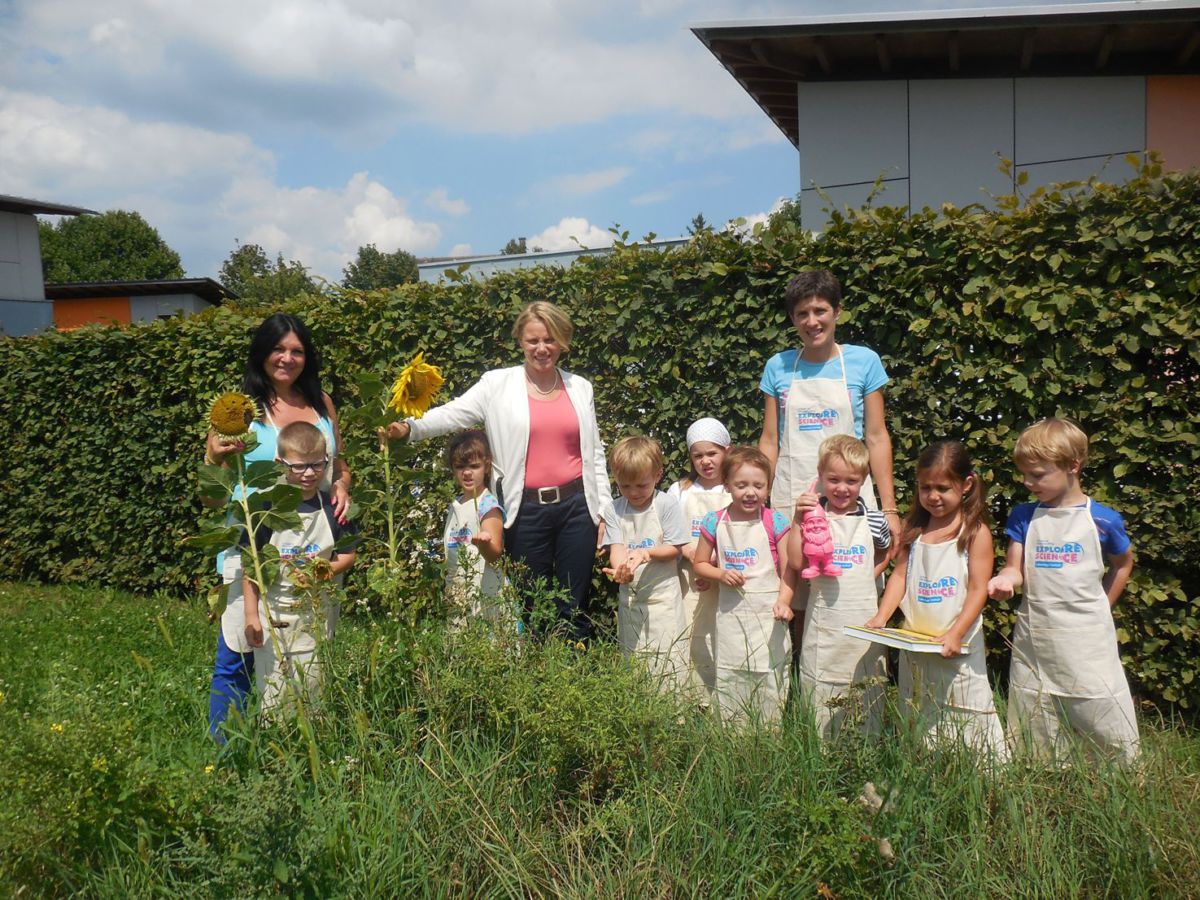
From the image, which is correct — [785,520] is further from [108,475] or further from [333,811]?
[108,475]

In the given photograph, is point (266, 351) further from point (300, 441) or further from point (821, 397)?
point (821, 397)

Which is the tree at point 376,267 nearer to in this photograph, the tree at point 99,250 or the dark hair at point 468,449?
the tree at point 99,250

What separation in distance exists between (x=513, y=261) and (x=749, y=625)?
433 centimetres

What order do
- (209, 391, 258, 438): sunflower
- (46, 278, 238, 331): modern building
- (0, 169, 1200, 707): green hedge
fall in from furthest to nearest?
1. (46, 278, 238, 331): modern building
2. (0, 169, 1200, 707): green hedge
3. (209, 391, 258, 438): sunflower

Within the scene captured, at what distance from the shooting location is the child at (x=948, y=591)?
338 cm

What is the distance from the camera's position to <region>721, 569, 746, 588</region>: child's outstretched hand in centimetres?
376

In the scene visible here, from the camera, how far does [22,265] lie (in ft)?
79.9

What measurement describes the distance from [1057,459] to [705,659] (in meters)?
1.76

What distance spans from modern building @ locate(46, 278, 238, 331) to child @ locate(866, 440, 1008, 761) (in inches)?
1218

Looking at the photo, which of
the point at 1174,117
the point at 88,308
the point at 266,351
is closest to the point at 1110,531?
the point at 266,351

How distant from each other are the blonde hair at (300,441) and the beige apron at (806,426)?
2.00 meters

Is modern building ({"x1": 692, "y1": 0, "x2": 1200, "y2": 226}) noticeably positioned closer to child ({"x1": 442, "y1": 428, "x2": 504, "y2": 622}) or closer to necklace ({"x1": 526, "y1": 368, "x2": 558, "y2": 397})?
necklace ({"x1": 526, "y1": 368, "x2": 558, "y2": 397})

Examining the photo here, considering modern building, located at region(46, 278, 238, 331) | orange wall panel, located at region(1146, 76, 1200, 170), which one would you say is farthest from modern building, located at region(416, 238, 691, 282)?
modern building, located at region(46, 278, 238, 331)

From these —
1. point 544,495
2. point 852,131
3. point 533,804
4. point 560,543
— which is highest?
point 852,131
